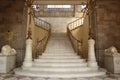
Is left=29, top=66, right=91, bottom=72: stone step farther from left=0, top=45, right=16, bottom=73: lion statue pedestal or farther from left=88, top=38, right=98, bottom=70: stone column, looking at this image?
left=0, top=45, right=16, bottom=73: lion statue pedestal

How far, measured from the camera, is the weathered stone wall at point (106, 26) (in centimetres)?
853

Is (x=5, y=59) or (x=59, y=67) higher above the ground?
(x=5, y=59)

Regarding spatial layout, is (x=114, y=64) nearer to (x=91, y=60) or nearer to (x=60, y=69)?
(x=91, y=60)

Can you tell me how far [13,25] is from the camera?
8.75 m

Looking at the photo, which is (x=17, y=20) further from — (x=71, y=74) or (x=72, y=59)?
(x=71, y=74)

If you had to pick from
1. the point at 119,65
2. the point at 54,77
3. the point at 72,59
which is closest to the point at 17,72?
the point at 54,77

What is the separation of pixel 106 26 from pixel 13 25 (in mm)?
5301

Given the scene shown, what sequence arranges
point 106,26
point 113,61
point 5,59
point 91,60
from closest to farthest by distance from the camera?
point 5,59 → point 113,61 → point 91,60 → point 106,26

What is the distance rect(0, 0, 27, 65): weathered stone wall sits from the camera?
28.1 ft

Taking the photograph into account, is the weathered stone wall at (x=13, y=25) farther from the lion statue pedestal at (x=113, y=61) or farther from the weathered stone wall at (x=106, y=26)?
the lion statue pedestal at (x=113, y=61)

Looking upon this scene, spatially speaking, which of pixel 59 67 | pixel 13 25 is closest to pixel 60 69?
pixel 59 67

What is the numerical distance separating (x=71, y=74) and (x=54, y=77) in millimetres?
678

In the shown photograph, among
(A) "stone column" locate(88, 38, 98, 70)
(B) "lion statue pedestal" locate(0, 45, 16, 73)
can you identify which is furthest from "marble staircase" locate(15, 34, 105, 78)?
(B) "lion statue pedestal" locate(0, 45, 16, 73)

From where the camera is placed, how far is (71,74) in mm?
5941
